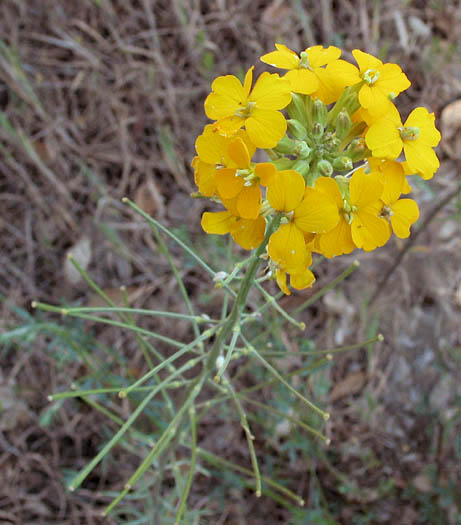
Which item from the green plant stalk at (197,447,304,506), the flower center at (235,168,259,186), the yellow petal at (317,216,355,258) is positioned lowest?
the green plant stalk at (197,447,304,506)

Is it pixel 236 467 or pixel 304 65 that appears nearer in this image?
pixel 304 65

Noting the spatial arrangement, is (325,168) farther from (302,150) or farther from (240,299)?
(240,299)

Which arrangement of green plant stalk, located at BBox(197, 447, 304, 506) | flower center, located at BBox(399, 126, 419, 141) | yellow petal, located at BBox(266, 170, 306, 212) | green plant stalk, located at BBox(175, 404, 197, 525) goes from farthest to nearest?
green plant stalk, located at BBox(197, 447, 304, 506) → green plant stalk, located at BBox(175, 404, 197, 525) → flower center, located at BBox(399, 126, 419, 141) → yellow petal, located at BBox(266, 170, 306, 212)

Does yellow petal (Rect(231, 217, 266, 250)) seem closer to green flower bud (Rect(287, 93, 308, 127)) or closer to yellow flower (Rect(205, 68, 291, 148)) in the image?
yellow flower (Rect(205, 68, 291, 148))

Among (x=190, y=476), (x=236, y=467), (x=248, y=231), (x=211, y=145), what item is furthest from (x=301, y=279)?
(x=236, y=467)

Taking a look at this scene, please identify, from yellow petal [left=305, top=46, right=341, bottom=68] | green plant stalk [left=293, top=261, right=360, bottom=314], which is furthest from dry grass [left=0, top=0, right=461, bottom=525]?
yellow petal [left=305, top=46, right=341, bottom=68]

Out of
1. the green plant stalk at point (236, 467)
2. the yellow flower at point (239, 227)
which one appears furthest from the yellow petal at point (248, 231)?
the green plant stalk at point (236, 467)
